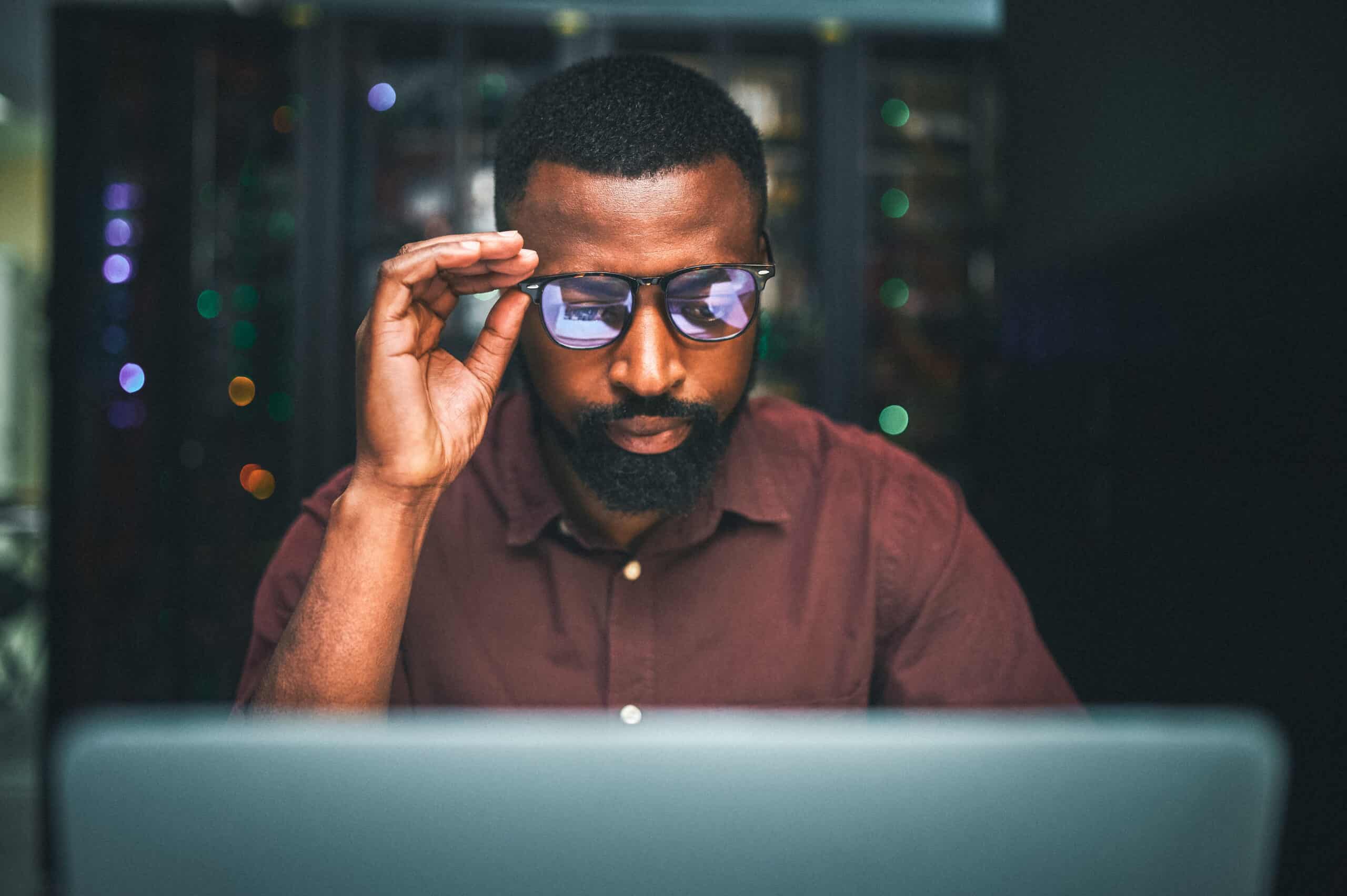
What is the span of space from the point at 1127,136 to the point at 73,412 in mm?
2958

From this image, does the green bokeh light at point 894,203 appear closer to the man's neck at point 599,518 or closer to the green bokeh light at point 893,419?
the green bokeh light at point 893,419

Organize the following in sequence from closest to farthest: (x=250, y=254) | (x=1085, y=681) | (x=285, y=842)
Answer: (x=285, y=842), (x=1085, y=681), (x=250, y=254)

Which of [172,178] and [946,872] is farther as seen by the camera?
[172,178]

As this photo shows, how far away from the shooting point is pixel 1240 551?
1.12 metres

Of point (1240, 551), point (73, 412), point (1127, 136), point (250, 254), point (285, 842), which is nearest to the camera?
point (285, 842)

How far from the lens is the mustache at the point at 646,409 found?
3.34 feet

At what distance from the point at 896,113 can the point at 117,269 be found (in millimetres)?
2703

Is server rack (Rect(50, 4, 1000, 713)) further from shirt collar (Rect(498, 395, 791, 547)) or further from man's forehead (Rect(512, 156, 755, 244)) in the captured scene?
man's forehead (Rect(512, 156, 755, 244))

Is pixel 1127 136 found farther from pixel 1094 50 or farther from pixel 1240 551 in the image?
pixel 1240 551

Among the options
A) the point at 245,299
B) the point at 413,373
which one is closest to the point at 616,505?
the point at 413,373

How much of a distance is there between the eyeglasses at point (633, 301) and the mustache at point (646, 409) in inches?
3.0

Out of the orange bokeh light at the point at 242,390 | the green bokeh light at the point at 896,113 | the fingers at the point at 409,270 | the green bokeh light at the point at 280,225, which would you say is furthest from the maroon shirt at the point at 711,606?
the green bokeh light at the point at 896,113

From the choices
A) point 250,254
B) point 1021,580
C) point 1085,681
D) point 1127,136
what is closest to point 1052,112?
point 1127,136

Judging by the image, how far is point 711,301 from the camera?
98cm
